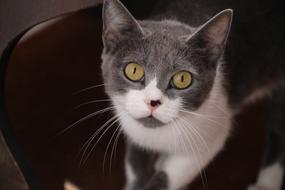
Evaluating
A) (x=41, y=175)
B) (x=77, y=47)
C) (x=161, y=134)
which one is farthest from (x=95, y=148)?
(x=77, y=47)

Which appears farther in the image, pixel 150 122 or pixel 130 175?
pixel 130 175

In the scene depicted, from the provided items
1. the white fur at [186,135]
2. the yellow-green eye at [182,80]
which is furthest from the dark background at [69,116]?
the yellow-green eye at [182,80]

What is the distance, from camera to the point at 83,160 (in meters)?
1.51

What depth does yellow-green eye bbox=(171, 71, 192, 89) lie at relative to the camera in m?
1.03

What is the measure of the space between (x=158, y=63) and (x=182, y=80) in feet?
0.22

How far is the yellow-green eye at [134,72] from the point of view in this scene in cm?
103

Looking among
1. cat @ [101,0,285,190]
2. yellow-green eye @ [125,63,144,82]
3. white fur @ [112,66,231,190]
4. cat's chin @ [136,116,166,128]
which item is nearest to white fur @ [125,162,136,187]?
cat @ [101,0,285,190]

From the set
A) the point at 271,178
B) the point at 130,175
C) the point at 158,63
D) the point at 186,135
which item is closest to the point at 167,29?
the point at 158,63

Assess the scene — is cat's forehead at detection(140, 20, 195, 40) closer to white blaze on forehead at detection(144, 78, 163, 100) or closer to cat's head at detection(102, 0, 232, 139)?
cat's head at detection(102, 0, 232, 139)

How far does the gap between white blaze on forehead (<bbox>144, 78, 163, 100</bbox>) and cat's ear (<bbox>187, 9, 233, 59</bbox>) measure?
121 millimetres

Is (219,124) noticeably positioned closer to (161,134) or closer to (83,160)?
(161,134)

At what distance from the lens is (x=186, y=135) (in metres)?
1.17

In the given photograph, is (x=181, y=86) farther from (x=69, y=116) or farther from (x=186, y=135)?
(x=69, y=116)

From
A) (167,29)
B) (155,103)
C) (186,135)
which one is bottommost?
(186,135)
